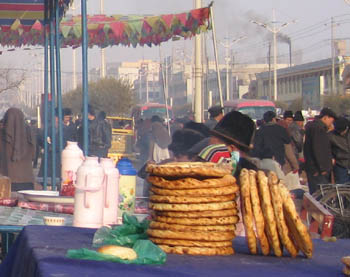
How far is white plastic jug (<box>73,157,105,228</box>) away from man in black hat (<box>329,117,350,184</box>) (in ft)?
32.7

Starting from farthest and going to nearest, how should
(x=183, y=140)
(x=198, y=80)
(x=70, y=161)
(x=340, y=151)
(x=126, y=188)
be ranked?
(x=198, y=80), (x=340, y=151), (x=183, y=140), (x=70, y=161), (x=126, y=188)

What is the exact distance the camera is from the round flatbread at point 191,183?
3.02m

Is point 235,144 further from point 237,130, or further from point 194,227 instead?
point 194,227

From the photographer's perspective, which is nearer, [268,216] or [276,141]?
[268,216]

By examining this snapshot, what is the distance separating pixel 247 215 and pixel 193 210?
22 centimetres

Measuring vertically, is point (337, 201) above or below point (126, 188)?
below

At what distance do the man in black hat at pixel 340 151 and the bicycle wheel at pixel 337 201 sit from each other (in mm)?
1981

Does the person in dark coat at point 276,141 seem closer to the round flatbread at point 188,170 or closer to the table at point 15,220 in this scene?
the table at point 15,220

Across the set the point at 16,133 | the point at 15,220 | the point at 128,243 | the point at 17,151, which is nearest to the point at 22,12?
the point at 16,133

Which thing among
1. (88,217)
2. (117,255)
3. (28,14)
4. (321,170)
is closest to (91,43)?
(28,14)

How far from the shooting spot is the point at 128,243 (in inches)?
121

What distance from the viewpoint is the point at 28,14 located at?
10.5 meters

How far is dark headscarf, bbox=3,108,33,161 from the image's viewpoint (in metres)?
11.4

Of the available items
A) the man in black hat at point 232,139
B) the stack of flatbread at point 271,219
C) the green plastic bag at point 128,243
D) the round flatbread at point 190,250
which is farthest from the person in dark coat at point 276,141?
the round flatbread at point 190,250
